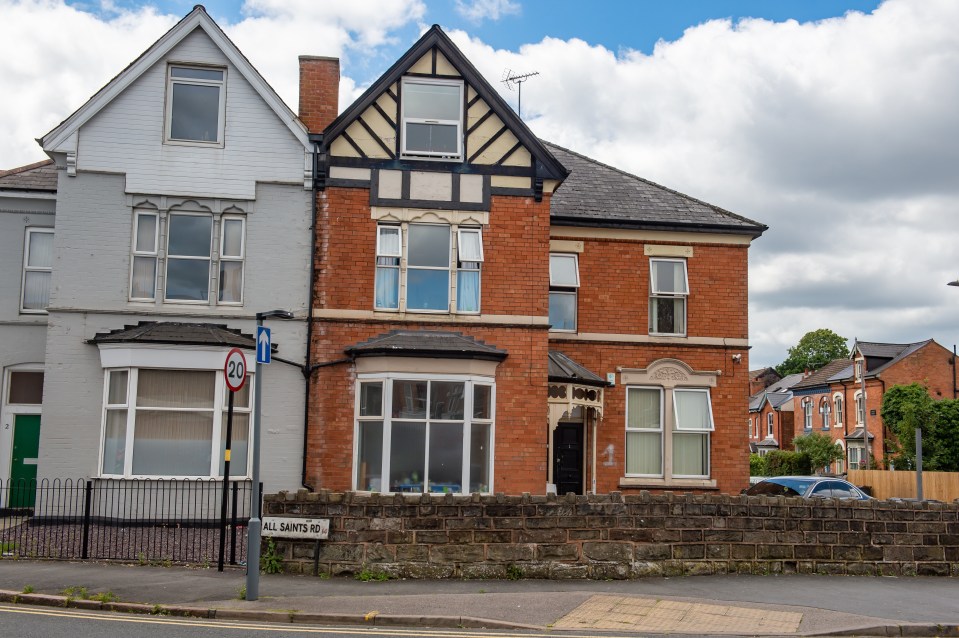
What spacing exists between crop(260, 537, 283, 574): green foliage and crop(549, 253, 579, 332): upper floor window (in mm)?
10229

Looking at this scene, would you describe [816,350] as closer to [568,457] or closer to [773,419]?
[773,419]

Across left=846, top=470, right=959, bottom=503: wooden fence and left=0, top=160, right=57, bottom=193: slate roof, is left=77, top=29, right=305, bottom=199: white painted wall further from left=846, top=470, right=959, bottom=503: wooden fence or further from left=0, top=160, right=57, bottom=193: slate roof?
left=846, top=470, right=959, bottom=503: wooden fence

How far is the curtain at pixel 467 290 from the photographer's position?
63.3ft

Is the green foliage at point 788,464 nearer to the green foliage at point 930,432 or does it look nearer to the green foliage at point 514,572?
the green foliage at point 930,432

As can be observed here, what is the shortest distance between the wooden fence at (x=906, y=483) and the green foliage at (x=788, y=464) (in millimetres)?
11588

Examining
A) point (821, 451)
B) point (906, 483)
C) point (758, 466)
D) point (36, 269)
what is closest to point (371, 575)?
point (36, 269)

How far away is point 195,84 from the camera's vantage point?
19.0 m

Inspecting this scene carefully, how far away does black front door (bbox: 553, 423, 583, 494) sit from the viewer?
2173 centimetres

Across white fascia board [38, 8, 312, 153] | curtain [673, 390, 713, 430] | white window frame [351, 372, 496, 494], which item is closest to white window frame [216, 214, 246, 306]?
white fascia board [38, 8, 312, 153]

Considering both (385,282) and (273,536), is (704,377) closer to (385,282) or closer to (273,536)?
(385,282)

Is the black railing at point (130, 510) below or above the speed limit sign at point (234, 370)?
below

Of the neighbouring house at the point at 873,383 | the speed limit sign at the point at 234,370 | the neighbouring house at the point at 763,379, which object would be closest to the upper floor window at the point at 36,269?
the speed limit sign at the point at 234,370

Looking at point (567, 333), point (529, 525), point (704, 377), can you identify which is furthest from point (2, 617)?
point (704, 377)

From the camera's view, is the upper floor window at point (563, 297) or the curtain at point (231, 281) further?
the upper floor window at point (563, 297)
